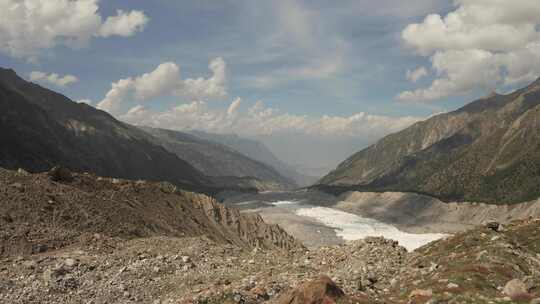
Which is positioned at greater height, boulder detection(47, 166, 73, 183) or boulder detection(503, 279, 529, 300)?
boulder detection(47, 166, 73, 183)

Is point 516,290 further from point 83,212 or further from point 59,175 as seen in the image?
point 59,175

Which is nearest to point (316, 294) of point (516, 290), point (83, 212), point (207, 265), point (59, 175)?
point (516, 290)

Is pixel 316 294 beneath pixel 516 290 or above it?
above

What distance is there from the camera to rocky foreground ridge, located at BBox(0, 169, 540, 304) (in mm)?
24203

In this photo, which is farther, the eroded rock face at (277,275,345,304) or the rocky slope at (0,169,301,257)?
the rocky slope at (0,169,301,257)

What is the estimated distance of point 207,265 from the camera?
115 ft

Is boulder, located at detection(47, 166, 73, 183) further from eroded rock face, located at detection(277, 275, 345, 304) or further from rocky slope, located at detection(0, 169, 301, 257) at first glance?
eroded rock face, located at detection(277, 275, 345, 304)

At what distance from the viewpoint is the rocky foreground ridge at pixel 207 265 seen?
24.2 metres

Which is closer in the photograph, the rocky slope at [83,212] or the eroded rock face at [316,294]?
the eroded rock face at [316,294]

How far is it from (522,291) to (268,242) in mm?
77605

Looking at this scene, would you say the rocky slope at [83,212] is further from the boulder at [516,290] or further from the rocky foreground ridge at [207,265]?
the boulder at [516,290]

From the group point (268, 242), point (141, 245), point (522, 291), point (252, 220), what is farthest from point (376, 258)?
point (252, 220)

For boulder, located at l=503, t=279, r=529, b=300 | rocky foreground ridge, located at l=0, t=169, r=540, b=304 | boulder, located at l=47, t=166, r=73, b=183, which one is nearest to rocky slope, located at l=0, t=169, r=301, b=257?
boulder, located at l=47, t=166, r=73, b=183

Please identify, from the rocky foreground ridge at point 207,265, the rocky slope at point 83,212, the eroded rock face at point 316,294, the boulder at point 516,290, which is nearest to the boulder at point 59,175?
the rocky slope at point 83,212
